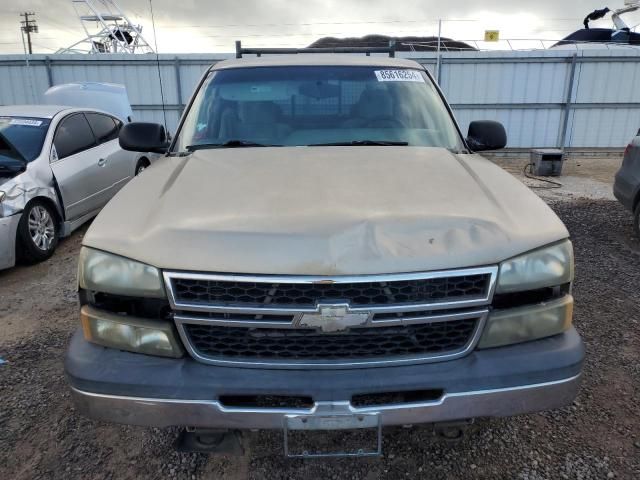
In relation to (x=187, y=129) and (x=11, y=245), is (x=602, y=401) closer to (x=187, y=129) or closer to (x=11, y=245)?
(x=187, y=129)

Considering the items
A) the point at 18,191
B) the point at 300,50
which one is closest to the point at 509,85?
A: the point at 300,50

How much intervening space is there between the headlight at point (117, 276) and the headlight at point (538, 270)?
1237 mm

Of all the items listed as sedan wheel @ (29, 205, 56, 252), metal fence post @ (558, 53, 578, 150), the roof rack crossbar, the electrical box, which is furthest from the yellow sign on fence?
sedan wheel @ (29, 205, 56, 252)

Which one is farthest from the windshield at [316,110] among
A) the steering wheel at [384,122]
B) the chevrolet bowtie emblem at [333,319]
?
the chevrolet bowtie emblem at [333,319]

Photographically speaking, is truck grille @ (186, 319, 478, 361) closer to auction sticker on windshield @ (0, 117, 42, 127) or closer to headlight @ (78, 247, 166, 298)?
headlight @ (78, 247, 166, 298)

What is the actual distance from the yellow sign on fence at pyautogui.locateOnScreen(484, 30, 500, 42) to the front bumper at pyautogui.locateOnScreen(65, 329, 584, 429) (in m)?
14.0

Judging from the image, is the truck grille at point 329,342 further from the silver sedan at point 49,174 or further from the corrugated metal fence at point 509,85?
the corrugated metal fence at point 509,85

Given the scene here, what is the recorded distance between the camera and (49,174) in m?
5.37

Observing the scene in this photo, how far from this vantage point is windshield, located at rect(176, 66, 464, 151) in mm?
2881

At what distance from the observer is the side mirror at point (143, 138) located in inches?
125

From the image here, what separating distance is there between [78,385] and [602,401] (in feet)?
8.98

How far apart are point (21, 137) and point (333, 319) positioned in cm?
539

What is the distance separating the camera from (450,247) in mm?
1689

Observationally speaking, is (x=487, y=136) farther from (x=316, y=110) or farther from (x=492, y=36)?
(x=492, y=36)
